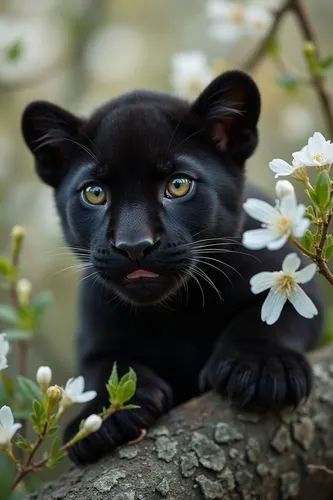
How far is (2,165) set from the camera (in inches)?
165

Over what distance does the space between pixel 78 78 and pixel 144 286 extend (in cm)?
287

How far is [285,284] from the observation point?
1427 millimetres

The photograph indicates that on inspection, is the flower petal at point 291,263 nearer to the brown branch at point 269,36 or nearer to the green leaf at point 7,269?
the green leaf at point 7,269

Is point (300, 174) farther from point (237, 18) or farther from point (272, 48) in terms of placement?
point (237, 18)

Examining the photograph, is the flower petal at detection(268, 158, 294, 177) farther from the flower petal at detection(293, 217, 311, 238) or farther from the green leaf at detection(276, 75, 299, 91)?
the green leaf at detection(276, 75, 299, 91)

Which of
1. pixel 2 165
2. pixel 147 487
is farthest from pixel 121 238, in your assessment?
pixel 2 165

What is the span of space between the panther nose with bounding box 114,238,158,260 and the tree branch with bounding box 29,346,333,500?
412mm

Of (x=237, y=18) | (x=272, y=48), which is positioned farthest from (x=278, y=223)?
(x=237, y=18)

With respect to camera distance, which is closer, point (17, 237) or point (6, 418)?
point (6, 418)

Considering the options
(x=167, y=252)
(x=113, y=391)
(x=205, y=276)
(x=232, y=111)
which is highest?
(x=232, y=111)

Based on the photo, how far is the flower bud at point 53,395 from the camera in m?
1.53

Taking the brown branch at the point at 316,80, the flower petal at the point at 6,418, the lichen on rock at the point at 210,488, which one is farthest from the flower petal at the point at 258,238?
the brown branch at the point at 316,80

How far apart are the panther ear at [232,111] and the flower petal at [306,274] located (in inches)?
34.6

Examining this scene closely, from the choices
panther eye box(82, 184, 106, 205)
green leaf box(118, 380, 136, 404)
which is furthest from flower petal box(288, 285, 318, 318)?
panther eye box(82, 184, 106, 205)
